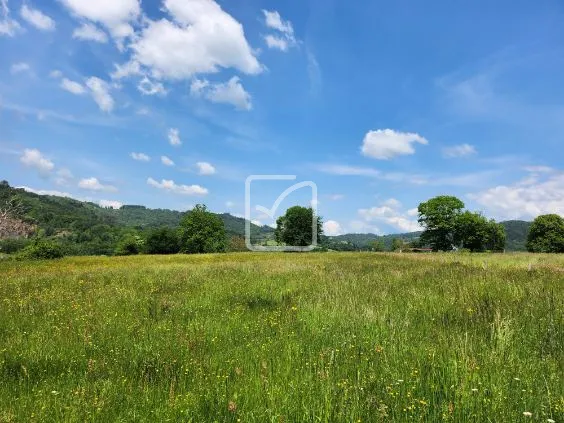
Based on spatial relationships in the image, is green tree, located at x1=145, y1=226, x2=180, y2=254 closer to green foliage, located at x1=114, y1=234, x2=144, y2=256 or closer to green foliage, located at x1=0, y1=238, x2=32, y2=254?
green foliage, located at x1=114, y1=234, x2=144, y2=256

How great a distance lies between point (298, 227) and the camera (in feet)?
305

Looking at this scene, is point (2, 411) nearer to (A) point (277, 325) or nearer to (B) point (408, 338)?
(A) point (277, 325)

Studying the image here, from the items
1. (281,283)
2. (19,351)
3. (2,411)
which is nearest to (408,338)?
(2,411)

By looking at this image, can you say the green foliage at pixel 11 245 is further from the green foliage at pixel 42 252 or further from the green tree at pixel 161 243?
the green foliage at pixel 42 252

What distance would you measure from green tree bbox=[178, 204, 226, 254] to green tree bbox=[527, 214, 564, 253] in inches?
3040

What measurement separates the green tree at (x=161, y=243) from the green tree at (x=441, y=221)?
251 feet

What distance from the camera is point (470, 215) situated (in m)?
84.2

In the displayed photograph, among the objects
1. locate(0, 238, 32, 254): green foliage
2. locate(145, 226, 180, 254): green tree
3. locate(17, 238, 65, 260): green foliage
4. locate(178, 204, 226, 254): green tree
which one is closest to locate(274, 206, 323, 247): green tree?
locate(178, 204, 226, 254): green tree

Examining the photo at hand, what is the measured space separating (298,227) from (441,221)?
34.5m

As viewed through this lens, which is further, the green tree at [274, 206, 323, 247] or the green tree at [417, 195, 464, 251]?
the green tree at [274, 206, 323, 247]

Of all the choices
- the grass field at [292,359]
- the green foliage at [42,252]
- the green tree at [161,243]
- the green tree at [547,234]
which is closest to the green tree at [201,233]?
the green tree at [161,243]

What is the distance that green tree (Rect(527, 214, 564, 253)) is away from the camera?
267 feet

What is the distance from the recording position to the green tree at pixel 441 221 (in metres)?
81.8

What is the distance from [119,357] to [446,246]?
3453 inches
